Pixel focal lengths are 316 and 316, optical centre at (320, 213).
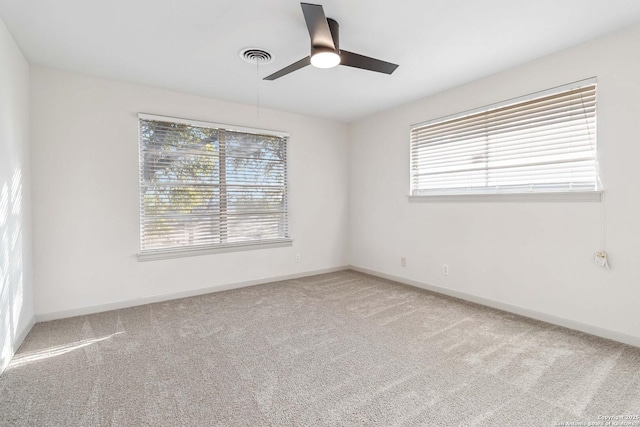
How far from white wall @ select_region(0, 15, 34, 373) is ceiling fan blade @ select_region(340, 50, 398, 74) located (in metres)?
2.44

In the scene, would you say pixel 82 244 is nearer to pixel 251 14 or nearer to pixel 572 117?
pixel 251 14

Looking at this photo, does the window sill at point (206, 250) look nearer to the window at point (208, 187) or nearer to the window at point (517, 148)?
the window at point (208, 187)

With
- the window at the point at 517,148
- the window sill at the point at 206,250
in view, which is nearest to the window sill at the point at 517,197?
the window at the point at 517,148

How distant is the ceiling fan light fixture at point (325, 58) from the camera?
2.09 metres

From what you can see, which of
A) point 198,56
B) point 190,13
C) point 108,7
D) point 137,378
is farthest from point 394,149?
point 137,378

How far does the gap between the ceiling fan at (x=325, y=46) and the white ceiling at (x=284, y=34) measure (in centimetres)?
23

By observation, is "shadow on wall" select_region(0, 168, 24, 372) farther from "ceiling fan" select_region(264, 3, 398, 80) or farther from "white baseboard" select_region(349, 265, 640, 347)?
"white baseboard" select_region(349, 265, 640, 347)

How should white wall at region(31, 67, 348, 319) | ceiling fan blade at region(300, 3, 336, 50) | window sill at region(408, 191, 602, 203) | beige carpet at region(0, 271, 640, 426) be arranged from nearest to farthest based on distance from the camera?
beige carpet at region(0, 271, 640, 426) < ceiling fan blade at region(300, 3, 336, 50) < window sill at region(408, 191, 602, 203) < white wall at region(31, 67, 348, 319)

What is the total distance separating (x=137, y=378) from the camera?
204cm

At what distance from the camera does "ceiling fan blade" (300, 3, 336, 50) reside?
183 cm

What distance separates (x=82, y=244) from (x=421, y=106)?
164 inches

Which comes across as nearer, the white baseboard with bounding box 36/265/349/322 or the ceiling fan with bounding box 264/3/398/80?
the ceiling fan with bounding box 264/3/398/80

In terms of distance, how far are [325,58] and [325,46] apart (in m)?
0.08

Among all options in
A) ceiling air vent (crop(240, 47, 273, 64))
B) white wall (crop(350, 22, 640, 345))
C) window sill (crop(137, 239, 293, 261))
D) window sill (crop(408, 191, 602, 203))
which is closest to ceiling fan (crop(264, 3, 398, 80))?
ceiling air vent (crop(240, 47, 273, 64))
